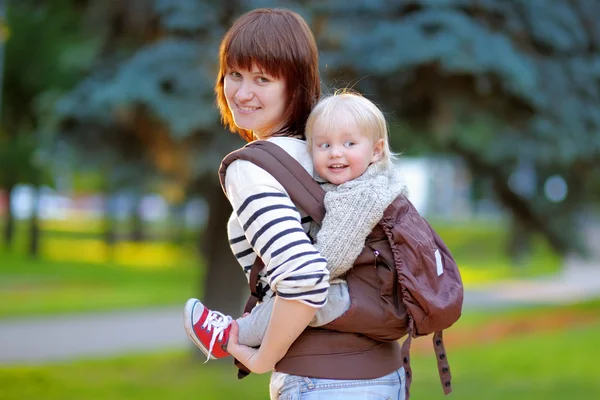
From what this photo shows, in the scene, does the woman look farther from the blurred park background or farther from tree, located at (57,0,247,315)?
tree, located at (57,0,247,315)

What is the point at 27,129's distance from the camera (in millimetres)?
19188

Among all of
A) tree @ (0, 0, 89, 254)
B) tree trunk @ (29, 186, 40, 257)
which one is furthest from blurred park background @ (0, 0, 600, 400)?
tree trunk @ (29, 186, 40, 257)

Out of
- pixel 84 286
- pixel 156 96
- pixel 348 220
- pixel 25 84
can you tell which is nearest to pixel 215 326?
pixel 348 220

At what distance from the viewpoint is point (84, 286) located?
1662 centimetres

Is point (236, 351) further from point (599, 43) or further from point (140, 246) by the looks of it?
point (140, 246)

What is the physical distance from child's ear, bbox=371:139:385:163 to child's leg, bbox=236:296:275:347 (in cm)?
42

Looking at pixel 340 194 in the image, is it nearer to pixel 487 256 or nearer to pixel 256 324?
pixel 256 324

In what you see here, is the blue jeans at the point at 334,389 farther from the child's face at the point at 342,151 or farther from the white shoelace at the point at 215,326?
the child's face at the point at 342,151

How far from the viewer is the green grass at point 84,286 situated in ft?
45.1

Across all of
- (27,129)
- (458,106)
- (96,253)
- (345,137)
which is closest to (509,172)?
(458,106)

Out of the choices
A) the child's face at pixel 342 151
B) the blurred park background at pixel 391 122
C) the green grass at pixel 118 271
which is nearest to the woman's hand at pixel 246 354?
the child's face at pixel 342 151

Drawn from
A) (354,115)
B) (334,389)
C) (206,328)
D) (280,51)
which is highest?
(280,51)

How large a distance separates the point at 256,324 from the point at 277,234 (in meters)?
0.29

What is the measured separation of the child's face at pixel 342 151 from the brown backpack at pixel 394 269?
6 cm
